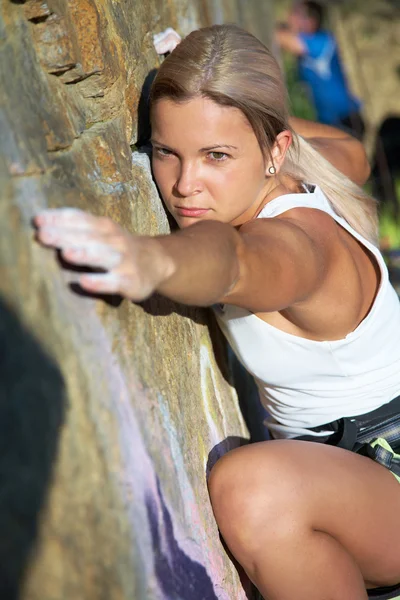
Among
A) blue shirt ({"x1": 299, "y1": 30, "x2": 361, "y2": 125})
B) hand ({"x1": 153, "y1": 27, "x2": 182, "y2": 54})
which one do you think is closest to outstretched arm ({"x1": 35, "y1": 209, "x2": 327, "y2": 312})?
hand ({"x1": 153, "y1": 27, "x2": 182, "y2": 54})

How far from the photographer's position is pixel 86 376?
50.6 inches

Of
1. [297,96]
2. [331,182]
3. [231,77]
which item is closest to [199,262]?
[231,77]

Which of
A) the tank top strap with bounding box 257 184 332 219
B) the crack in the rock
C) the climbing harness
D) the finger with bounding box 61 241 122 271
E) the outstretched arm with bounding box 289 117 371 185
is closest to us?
the finger with bounding box 61 241 122 271

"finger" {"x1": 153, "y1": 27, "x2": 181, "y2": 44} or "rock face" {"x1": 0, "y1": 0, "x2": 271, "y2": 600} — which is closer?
"rock face" {"x1": 0, "y1": 0, "x2": 271, "y2": 600}

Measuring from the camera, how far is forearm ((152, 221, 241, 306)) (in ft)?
4.14

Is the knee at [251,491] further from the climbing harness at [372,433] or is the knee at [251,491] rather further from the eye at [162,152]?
the eye at [162,152]

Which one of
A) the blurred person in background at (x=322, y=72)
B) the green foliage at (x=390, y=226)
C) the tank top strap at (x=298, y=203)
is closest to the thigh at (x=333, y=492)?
the tank top strap at (x=298, y=203)

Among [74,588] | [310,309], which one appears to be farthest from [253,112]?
[74,588]

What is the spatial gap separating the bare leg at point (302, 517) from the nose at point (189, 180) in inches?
23.7

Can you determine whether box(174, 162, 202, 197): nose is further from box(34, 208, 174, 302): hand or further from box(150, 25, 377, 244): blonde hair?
box(34, 208, 174, 302): hand

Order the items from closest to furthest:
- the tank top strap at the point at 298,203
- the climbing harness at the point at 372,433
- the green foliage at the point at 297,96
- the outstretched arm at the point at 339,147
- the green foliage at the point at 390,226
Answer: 1. the tank top strap at the point at 298,203
2. the climbing harness at the point at 372,433
3. the outstretched arm at the point at 339,147
4. the green foliage at the point at 390,226
5. the green foliage at the point at 297,96

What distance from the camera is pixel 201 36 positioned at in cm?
186

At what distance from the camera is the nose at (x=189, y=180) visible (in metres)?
1.75

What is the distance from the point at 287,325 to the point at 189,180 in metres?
0.42
